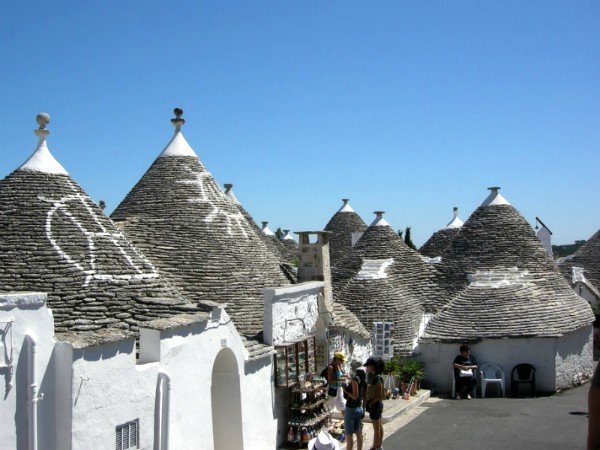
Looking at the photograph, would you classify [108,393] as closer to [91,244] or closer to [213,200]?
[91,244]

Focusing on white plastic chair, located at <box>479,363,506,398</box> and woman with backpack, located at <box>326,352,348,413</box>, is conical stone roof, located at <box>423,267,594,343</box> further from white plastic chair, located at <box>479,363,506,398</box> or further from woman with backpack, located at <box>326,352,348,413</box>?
woman with backpack, located at <box>326,352,348,413</box>

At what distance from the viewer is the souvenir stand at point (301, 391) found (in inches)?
471

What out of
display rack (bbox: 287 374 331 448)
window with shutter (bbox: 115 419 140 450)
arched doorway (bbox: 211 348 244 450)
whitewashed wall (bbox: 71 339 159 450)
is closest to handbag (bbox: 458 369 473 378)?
display rack (bbox: 287 374 331 448)

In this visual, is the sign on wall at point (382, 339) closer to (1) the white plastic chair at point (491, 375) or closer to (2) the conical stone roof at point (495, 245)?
(1) the white plastic chair at point (491, 375)

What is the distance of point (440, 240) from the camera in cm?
2738

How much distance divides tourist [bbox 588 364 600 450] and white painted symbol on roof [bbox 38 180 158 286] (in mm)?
7934

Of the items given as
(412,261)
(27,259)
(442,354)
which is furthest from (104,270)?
(412,261)

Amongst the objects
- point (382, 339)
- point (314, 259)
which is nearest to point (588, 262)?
point (382, 339)

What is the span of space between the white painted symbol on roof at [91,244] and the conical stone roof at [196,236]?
159 centimetres

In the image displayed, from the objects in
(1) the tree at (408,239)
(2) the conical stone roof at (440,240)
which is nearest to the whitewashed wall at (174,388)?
(2) the conical stone roof at (440,240)

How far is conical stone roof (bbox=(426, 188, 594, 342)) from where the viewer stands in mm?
17656

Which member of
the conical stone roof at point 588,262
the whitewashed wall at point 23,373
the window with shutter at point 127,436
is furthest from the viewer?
the conical stone roof at point 588,262

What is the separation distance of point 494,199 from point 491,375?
6150 millimetres

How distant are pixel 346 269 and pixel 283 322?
9146 millimetres
